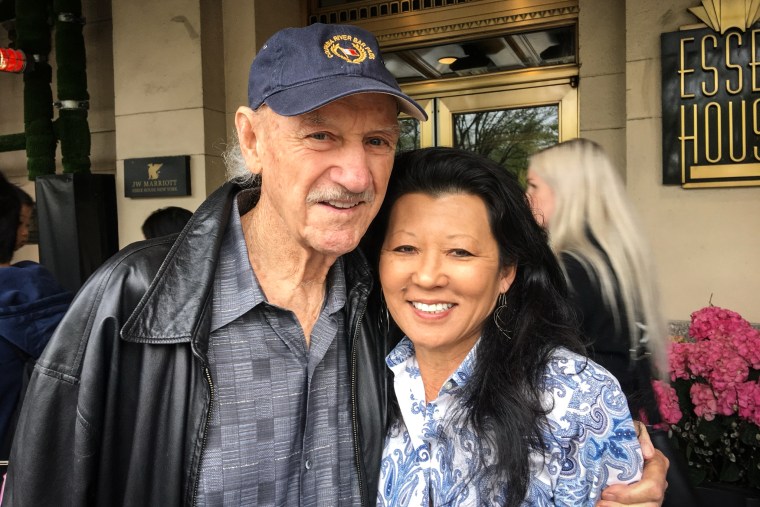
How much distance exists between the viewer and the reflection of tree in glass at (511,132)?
16.7 feet

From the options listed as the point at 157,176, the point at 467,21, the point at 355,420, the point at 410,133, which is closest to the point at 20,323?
the point at 355,420

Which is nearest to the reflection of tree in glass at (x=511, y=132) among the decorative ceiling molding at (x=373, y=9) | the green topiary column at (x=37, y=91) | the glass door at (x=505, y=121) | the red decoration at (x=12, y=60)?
the glass door at (x=505, y=121)

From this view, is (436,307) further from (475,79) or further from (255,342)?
(475,79)

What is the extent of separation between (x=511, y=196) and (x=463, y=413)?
0.60m

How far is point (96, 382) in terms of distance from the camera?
130 centimetres

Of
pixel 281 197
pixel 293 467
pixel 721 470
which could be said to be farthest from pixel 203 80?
pixel 721 470

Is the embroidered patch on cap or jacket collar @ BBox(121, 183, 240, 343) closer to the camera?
jacket collar @ BBox(121, 183, 240, 343)

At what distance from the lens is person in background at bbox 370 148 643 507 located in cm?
144

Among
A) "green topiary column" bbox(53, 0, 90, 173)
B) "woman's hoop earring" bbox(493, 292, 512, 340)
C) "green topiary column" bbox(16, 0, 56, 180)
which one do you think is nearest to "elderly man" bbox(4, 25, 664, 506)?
"woman's hoop earring" bbox(493, 292, 512, 340)

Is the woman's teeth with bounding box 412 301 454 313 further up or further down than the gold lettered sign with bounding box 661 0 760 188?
further down

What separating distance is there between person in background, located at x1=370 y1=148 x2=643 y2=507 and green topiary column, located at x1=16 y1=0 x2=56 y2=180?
5.55 metres

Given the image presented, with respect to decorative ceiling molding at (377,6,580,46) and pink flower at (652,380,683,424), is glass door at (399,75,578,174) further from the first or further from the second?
pink flower at (652,380,683,424)

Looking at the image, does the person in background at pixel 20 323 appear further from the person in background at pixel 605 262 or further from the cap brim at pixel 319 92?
the person in background at pixel 605 262

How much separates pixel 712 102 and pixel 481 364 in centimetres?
340
